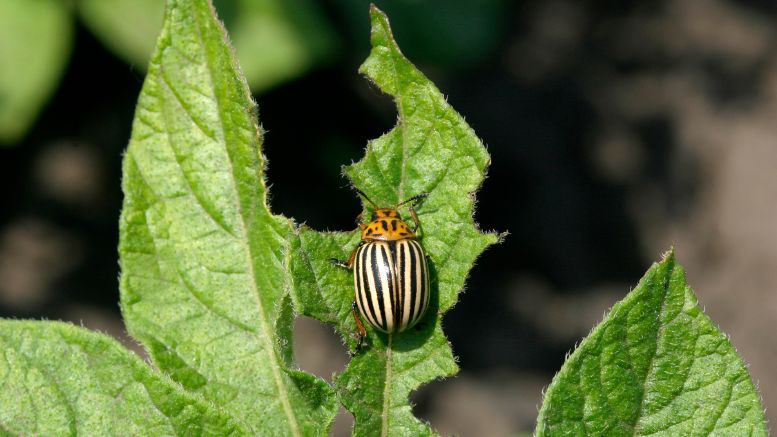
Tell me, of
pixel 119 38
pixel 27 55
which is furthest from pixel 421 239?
pixel 27 55

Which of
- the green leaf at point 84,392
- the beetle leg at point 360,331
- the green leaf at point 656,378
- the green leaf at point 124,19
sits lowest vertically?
the green leaf at point 84,392

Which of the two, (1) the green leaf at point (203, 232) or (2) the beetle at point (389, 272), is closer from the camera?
(1) the green leaf at point (203, 232)

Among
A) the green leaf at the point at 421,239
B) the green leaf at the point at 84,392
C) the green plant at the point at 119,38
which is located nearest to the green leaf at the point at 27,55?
the green plant at the point at 119,38

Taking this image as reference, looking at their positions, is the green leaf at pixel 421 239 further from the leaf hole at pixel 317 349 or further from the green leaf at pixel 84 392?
the leaf hole at pixel 317 349

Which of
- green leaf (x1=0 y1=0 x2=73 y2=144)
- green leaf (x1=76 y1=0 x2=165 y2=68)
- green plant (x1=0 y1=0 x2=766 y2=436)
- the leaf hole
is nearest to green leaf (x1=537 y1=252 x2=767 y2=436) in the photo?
green plant (x1=0 y1=0 x2=766 y2=436)

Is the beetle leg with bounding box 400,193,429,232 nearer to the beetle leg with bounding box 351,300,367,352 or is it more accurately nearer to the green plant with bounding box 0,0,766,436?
the green plant with bounding box 0,0,766,436
